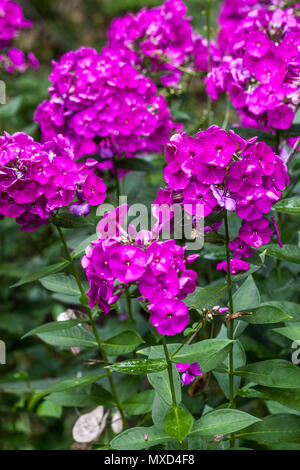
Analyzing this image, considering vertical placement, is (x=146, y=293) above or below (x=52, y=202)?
below

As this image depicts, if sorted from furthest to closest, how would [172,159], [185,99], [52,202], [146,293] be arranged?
[185,99], [52,202], [172,159], [146,293]

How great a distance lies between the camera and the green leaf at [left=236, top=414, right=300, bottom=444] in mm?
1769

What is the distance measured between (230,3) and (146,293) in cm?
222

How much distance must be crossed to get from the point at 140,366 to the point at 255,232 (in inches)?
17.3

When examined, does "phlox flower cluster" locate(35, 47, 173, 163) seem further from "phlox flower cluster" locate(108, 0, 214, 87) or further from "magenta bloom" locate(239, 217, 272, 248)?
"magenta bloom" locate(239, 217, 272, 248)

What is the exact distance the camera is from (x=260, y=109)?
82.8 inches

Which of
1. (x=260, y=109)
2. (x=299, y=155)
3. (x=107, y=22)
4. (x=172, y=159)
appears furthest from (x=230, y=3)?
(x=107, y=22)

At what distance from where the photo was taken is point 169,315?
55.1 inches

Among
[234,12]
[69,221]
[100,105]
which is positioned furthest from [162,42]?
[69,221]

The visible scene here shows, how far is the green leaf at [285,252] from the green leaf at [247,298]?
0.10 metres

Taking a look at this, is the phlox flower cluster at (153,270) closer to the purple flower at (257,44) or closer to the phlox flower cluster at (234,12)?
the purple flower at (257,44)

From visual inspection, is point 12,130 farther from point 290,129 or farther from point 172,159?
point 172,159

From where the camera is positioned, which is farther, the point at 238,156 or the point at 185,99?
the point at 185,99

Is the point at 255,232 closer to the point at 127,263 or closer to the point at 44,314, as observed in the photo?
the point at 127,263
